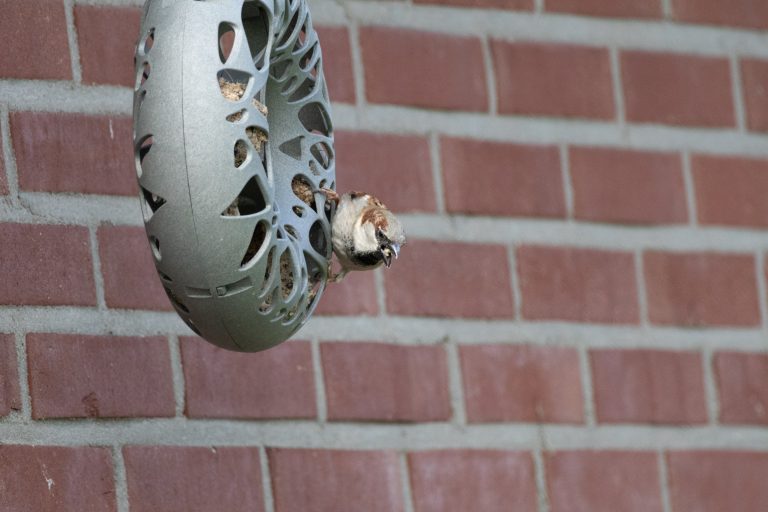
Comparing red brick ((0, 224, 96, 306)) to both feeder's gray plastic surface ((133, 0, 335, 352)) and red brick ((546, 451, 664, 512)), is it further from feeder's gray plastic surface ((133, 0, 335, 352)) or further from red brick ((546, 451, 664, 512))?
red brick ((546, 451, 664, 512))

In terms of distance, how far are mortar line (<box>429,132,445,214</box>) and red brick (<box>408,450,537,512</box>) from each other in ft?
0.72

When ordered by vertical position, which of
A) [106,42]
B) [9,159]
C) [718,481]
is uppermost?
[106,42]

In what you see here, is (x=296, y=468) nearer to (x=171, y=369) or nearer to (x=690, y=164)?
(x=171, y=369)

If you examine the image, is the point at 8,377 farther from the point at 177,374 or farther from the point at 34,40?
the point at 34,40

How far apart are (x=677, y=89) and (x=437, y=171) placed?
31 centimetres

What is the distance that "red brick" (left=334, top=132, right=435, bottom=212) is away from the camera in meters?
1.48

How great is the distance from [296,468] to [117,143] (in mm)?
296

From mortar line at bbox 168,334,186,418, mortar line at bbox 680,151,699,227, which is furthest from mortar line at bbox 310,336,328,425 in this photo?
mortar line at bbox 680,151,699,227

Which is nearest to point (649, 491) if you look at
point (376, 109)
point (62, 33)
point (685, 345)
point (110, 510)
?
point (685, 345)

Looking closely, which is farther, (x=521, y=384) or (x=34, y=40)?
(x=521, y=384)

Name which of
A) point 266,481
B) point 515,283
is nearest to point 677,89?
point 515,283

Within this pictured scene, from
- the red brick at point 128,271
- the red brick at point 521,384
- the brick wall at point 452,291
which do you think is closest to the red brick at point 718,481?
the brick wall at point 452,291

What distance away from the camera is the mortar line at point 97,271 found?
1.30 metres

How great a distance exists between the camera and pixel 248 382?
1.38 m
